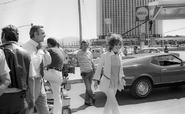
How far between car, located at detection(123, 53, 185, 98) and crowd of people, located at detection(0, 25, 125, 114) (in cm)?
126

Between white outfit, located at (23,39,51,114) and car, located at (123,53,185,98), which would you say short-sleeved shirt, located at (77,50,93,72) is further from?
white outfit, located at (23,39,51,114)

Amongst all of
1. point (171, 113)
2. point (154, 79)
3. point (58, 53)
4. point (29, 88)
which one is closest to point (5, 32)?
point (29, 88)

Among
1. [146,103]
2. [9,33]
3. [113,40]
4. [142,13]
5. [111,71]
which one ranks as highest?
[142,13]

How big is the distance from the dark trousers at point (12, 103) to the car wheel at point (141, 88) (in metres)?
4.03

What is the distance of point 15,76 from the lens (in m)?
2.37

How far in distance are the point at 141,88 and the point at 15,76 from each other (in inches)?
171

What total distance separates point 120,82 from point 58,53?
4.22 ft

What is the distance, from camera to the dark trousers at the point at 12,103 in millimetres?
2277

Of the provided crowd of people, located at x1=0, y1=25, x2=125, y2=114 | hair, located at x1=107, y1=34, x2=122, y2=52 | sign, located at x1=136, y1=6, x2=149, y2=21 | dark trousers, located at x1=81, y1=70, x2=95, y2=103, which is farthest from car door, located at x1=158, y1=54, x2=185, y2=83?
sign, located at x1=136, y1=6, x2=149, y2=21

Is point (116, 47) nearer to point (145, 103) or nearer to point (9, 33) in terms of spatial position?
point (9, 33)

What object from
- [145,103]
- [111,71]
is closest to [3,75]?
[111,71]

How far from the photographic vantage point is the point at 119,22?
143m

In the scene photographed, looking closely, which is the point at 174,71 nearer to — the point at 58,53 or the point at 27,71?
the point at 58,53

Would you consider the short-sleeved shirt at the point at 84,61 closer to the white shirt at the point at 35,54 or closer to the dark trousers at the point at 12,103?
the white shirt at the point at 35,54
